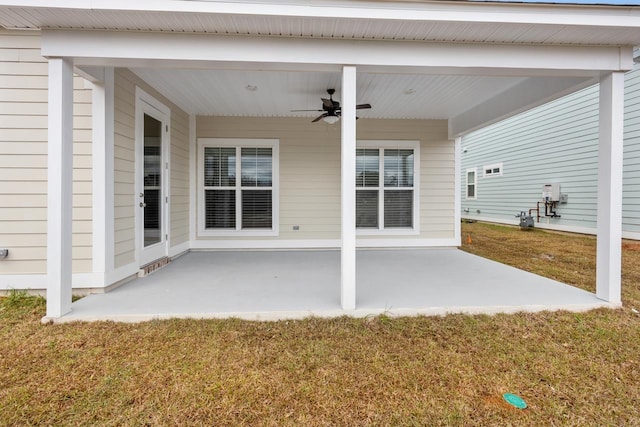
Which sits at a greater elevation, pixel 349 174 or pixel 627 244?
pixel 349 174

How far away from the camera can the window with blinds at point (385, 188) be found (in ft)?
21.3

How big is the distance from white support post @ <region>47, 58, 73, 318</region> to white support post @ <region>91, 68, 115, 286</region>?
59 cm

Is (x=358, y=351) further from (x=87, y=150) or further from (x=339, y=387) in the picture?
(x=87, y=150)

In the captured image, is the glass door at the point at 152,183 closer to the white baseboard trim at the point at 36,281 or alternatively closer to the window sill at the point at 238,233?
the white baseboard trim at the point at 36,281

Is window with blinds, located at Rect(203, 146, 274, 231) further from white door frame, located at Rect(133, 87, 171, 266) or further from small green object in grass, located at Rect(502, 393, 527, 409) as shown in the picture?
small green object in grass, located at Rect(502, 393, 527, 409)

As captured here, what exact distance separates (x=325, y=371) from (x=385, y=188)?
16.2 ft

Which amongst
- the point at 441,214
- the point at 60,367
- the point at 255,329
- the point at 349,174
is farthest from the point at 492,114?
the point at 60,367

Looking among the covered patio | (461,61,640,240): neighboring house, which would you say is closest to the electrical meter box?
Answer: (461,61,640,240): neighboring house

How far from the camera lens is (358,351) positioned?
2.31m

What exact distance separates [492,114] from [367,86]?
229 centimetres

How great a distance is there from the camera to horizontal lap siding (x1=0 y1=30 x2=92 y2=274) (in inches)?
131

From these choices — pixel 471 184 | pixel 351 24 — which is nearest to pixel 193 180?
pixel 351 24

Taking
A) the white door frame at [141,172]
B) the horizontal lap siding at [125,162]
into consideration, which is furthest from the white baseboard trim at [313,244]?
the horizontal lap siding at [125,162]

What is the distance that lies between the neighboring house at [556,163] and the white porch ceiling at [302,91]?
5086 mm
